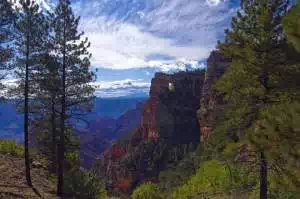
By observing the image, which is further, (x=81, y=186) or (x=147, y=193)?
(x=147, y=193)

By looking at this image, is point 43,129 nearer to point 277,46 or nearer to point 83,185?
point 83,185

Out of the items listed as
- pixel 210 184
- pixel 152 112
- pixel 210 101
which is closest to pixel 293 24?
pixel 210 184

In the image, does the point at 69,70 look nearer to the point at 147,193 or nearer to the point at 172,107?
the point at 147,193

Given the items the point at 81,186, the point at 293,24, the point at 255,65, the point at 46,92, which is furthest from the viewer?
the point at 81,186

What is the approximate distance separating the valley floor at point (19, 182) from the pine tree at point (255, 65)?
11.7 m

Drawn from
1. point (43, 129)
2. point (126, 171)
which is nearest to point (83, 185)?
point (43, 129)

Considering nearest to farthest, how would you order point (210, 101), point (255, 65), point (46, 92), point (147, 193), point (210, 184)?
point (255, 65) < point (46, 92) < point (210, 184) < point (147, 193) < point (210, 101)

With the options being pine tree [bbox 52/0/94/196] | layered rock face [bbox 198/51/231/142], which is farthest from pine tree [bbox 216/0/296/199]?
layered rock face [bbox 198/51/231/142]

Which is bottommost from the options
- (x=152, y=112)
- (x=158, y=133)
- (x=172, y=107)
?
(x=158, y=133)

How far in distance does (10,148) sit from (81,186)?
9.55 meters

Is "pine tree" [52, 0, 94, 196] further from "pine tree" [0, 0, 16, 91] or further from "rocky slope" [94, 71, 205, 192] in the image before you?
"rocky slope" [94, 71, 205, 192]

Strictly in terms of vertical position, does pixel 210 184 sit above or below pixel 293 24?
below

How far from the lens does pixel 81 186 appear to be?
28844 millimetres

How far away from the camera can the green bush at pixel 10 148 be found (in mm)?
34250
